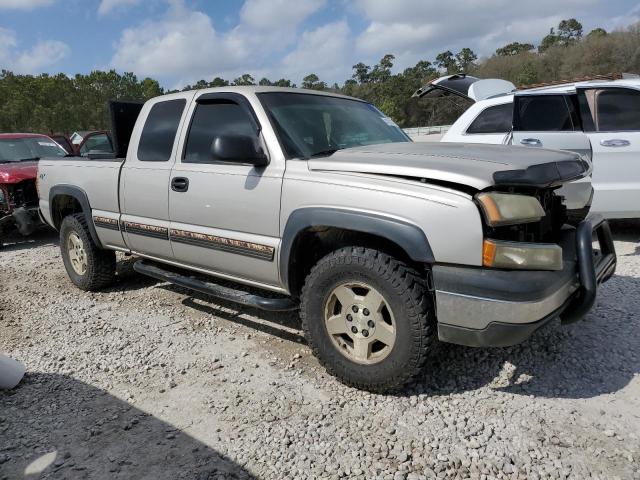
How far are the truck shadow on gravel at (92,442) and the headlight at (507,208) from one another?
5.52 ft

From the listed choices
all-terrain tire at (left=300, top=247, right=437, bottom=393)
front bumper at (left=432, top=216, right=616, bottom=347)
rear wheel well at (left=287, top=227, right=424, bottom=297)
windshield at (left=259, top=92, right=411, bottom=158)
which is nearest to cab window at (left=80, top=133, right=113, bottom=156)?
windshield at (left=259, top=92, right=411, bottom=158)

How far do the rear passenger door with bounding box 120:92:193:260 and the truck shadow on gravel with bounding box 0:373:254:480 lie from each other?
1358 millimetres

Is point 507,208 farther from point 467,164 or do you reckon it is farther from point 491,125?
point 491,125

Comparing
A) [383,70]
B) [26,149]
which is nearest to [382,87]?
[383,70]

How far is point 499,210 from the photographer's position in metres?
2.32

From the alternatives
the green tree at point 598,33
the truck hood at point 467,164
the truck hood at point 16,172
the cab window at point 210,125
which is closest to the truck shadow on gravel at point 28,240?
the truck hood at point 16,172

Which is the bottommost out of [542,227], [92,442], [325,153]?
[92,442]

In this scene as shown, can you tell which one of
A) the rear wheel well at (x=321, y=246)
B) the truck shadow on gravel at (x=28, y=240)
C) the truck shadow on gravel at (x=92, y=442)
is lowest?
the truck shadow on gravel at (x=92, y=442)

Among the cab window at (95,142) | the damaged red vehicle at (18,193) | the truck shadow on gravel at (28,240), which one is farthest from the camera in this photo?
the cab window at (95,142)

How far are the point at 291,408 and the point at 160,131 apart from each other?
252 cm

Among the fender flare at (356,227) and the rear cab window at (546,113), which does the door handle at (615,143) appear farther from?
the fender flare at (356,227)

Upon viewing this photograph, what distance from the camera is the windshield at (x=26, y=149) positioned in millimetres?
8258

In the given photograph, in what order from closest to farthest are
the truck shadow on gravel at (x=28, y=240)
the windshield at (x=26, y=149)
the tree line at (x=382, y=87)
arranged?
the truck shadow on gravel at (x=28, y=240) < the windshield at (x=26, y=149) < the tree line at (x=382, y=87)

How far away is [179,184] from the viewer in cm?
365
